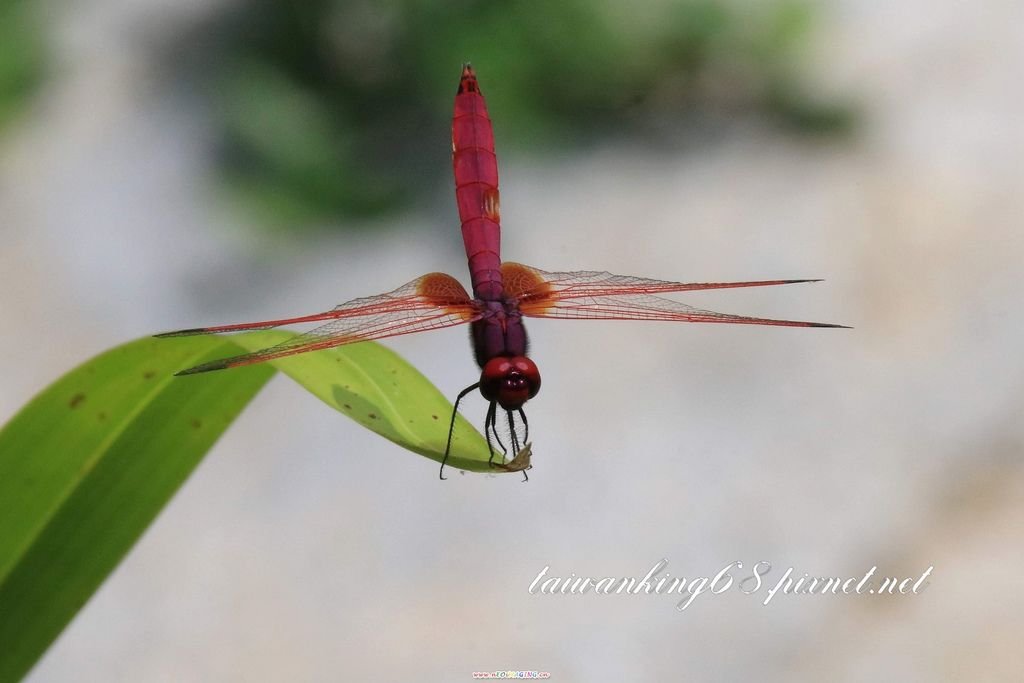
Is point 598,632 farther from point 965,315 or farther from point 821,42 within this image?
point 821,42

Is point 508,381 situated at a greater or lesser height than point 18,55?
lesser

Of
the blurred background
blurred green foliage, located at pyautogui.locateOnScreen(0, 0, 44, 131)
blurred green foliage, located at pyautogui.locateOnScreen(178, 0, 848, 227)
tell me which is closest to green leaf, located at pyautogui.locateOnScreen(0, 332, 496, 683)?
the blurred background

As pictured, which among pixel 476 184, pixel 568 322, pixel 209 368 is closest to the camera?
pixel 209 368

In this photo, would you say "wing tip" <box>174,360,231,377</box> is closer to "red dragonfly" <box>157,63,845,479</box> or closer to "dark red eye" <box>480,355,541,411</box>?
"red dragonfly" <box>157,63,845,479</box>

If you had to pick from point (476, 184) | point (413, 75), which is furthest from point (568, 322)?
point (476, 184)

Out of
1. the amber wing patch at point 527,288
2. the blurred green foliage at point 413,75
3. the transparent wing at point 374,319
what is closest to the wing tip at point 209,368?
the transparent wing at point 374,319

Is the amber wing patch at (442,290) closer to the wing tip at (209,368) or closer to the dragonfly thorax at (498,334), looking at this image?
the dragonfly thorax at (498,334)

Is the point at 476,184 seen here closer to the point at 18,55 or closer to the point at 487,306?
the point at 487,306

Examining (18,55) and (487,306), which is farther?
(18,55)
